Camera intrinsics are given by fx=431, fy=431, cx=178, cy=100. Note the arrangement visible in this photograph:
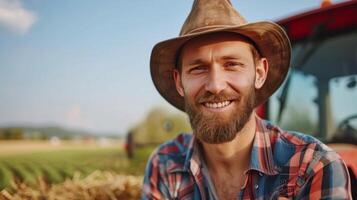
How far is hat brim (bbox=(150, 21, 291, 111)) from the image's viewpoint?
220 centimetres

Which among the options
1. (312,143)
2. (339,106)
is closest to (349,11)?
(339,106)

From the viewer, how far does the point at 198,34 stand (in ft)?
6.97

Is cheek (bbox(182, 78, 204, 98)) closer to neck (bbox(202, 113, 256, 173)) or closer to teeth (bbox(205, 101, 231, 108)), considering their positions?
teeth (bbox(205, 101, 231, 108))

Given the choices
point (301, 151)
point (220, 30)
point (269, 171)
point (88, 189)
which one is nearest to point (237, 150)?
point (269, 171)

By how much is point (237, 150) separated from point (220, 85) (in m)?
0.41

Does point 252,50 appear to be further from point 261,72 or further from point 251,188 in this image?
point 251,188

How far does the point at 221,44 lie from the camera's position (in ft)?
7.14

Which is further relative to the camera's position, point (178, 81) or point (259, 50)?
point (178, 81)

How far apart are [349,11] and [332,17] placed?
0.36 ft

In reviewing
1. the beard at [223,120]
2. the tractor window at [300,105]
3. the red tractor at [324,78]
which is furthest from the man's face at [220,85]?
the tractor window at [300,105]

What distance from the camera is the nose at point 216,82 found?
2.10 m

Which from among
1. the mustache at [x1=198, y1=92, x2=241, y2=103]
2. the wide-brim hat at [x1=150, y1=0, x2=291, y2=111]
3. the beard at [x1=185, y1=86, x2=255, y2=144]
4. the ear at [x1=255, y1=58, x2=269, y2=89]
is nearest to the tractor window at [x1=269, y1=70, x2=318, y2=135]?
the wide-brim hat at [x1=150, y1=0, x2=291, y2=111]

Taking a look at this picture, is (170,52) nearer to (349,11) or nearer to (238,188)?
(238,188)

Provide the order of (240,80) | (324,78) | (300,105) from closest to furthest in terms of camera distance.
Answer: (240,80)
(324,78)
(300,105)
